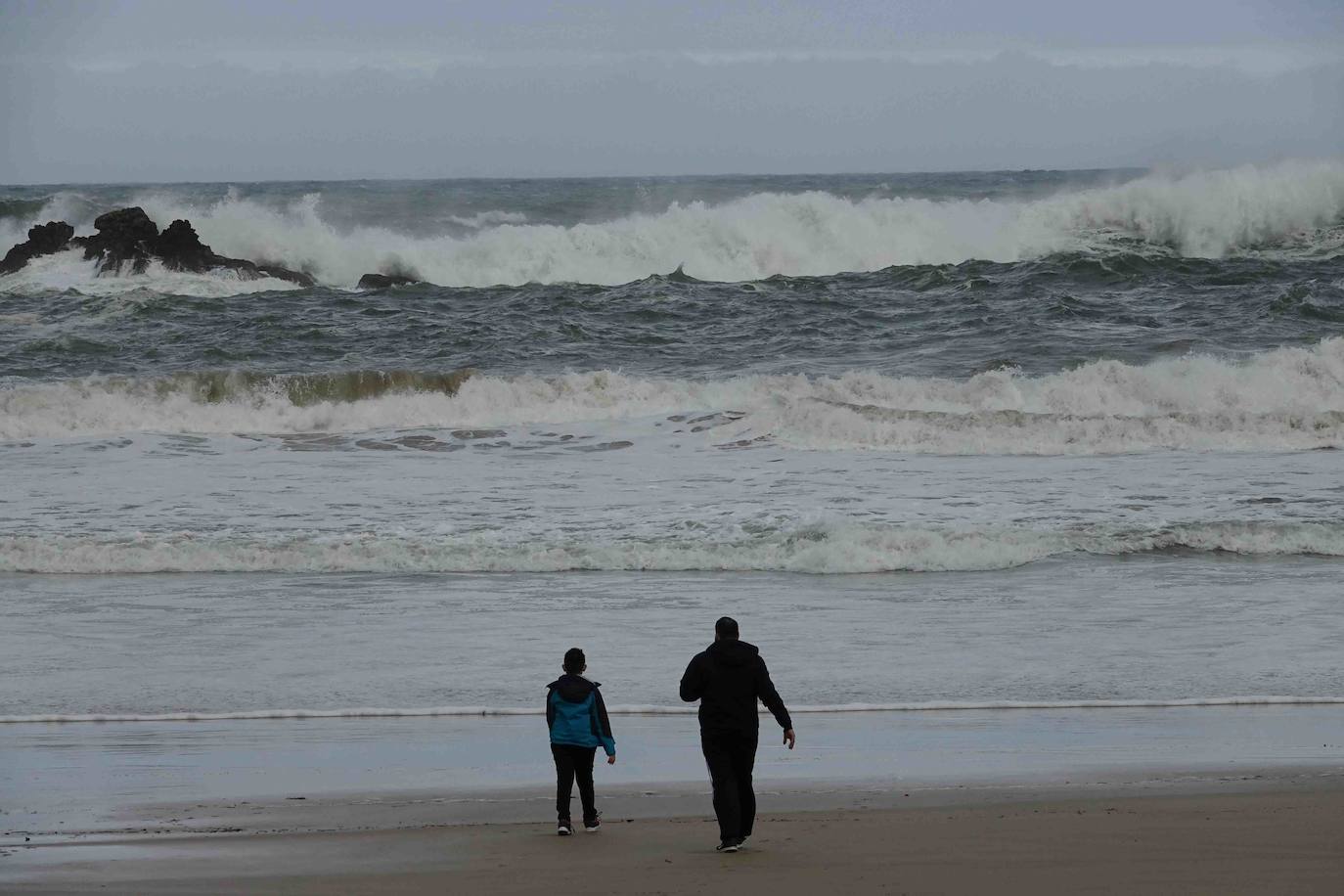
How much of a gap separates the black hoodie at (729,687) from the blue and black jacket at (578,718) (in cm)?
43

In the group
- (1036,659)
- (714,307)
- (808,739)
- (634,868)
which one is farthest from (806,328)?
(634,868)

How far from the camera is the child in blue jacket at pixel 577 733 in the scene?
253 inches

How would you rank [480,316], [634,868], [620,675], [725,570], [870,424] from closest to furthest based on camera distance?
[634,868]
[620,675]
[725,570]
[870,424]
[480,316]

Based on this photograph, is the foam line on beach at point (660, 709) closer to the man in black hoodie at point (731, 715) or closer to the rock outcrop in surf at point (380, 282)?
the man in black hoodie at point (731, 715)

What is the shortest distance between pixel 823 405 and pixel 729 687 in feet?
44.8

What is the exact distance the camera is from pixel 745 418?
65.2ft

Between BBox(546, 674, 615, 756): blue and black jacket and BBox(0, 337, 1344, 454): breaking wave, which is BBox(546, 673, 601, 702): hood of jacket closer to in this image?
BBox(546, 674, 615, 756): blue and black jacket

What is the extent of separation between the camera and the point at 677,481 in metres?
16.6

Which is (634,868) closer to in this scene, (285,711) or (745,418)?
(285,711)

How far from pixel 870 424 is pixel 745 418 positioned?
1.66 m

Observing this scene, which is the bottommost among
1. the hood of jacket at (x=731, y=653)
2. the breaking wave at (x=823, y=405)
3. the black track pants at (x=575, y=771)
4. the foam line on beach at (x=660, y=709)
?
the foam line on beach at (x=660, y=709)

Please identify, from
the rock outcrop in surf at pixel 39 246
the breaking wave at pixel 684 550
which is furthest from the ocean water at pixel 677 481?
the rock outcrop in surf at pixel 39 246

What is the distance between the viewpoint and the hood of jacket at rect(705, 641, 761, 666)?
6.29 metres

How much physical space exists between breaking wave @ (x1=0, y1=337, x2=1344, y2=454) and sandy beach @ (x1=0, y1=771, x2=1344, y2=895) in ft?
40.1
